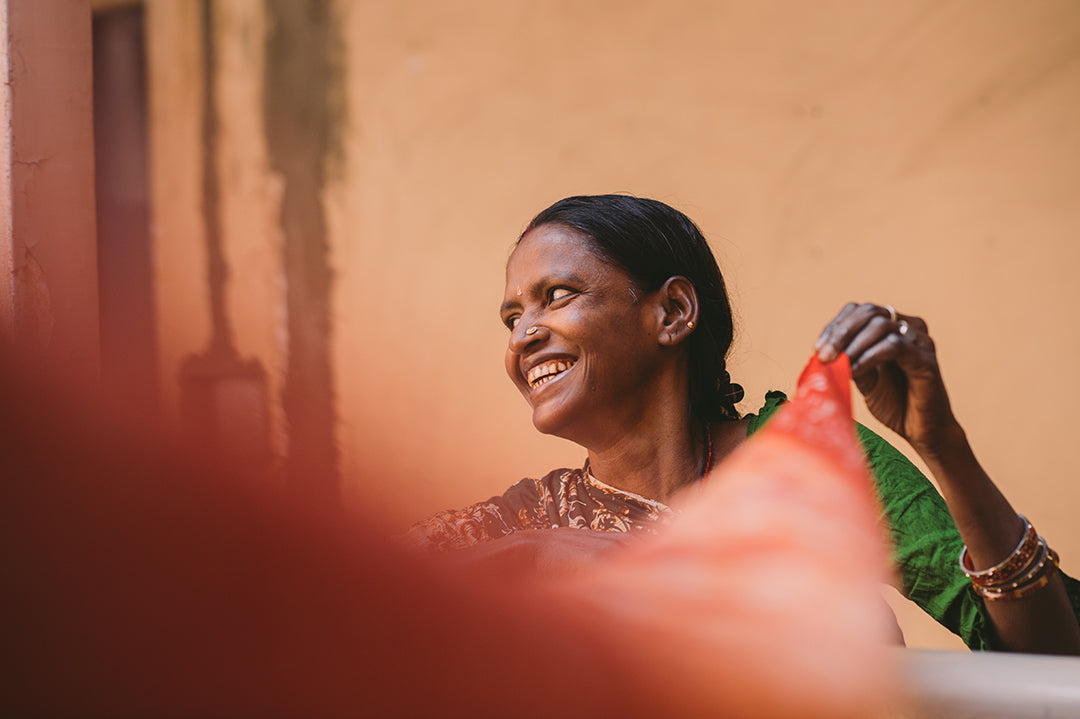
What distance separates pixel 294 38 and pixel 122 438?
8.76 feet

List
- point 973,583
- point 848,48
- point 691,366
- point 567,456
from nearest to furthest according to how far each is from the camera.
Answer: point 973,583, point 691,366, point 848,48, point 567,456

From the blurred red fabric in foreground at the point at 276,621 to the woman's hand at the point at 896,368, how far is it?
444mm

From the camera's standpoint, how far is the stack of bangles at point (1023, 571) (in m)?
1.08

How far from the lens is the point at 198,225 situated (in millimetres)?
2896

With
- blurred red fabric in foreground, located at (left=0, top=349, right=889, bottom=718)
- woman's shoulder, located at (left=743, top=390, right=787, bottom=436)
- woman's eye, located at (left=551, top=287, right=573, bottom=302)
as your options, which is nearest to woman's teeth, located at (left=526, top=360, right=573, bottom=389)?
woman's eye, located at (left=551, top=287, right=573, bottom=302)

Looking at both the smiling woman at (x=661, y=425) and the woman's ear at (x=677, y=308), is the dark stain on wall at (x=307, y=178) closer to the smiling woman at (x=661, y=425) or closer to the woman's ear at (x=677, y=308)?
the smiling woman at (x=661, y=425)

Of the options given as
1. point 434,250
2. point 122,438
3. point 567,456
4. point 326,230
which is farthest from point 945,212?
point 122,438

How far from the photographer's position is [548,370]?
4.75 ft

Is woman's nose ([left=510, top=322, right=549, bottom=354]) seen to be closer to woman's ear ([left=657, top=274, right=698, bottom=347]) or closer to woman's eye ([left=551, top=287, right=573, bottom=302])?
woman's eye ([left=551, top=287, right=573, bottom=302])

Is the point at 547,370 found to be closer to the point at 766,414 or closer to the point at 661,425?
A: the point at 661,425

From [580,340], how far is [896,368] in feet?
1.61

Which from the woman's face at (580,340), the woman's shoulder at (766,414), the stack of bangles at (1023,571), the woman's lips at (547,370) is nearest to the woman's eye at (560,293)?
the woman's face at (580,340)

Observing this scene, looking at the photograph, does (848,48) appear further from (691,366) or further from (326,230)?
(326,230)

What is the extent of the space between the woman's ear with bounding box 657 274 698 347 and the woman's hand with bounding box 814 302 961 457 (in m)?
0.44
